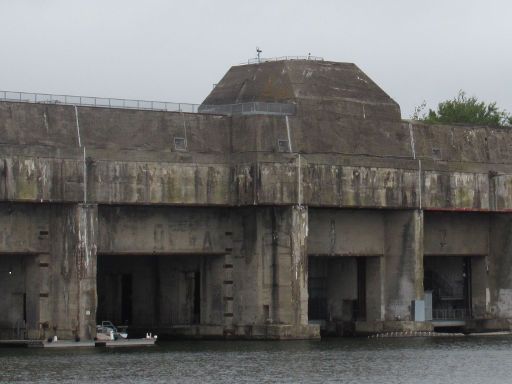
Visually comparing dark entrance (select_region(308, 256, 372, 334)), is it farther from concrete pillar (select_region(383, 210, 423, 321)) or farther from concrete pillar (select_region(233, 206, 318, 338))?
concrete pillar (select_region(233, 206, 318, 338))

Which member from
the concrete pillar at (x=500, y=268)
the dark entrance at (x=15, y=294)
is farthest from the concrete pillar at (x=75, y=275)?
the concrete pillar at (x=500, y=268)

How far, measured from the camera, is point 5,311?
102062 millimetres

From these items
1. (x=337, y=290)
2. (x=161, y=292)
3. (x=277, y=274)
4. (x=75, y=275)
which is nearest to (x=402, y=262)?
(x=337, y=290)

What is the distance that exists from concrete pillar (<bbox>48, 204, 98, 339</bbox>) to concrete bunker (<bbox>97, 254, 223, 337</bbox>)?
10501 mm

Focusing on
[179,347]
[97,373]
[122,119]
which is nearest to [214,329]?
[179,347]

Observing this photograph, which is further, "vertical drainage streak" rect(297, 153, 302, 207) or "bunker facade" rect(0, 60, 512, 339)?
"vertical drainage streak" rect(297, 153, 302, 207)

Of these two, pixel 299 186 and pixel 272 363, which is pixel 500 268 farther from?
pixel 272 363

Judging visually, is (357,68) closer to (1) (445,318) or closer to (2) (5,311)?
(1) (445,318)

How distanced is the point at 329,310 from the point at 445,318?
30.6 ft

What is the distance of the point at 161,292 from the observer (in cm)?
11200

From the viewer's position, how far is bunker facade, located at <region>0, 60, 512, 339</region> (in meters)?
99.6

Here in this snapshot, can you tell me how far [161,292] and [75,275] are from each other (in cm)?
1359

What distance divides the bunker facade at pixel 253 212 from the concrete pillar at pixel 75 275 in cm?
9

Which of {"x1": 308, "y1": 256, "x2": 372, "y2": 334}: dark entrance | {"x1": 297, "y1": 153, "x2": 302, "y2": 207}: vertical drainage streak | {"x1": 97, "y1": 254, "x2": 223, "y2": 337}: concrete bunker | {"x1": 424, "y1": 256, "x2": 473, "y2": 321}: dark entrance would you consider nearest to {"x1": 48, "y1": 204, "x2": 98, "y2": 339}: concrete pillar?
{"x1": 97, "y1": 254, "x2": 223, "y2": 337}: concrete bunker
